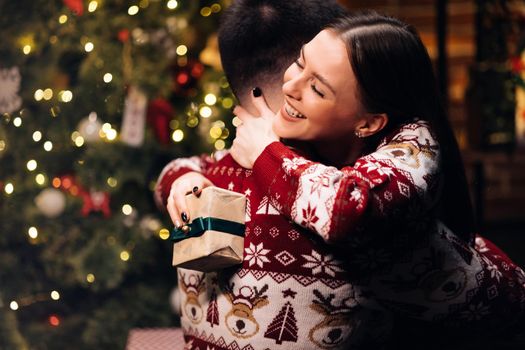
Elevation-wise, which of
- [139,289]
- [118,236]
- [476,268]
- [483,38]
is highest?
[476,268]

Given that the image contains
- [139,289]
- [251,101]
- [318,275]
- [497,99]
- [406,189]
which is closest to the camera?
[406,189]

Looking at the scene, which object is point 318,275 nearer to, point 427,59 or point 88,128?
point 427,59

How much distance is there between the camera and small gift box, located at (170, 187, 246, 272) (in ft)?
4.49

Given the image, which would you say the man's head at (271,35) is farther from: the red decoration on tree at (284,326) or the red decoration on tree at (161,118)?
the red decoration on tree at (161,118)

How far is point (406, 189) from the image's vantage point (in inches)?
49.4

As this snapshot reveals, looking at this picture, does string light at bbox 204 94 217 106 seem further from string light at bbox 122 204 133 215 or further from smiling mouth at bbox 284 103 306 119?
smiling mouth at bbox 284 103 306 119

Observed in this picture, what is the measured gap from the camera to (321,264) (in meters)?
1.36

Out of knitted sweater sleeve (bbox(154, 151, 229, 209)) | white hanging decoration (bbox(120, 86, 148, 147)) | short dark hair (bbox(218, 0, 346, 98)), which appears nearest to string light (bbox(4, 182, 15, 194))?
white hanging decoration (bbox(120, 86, 148, 147))

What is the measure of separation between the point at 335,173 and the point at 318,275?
211mm

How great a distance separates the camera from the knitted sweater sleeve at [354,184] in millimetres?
1218

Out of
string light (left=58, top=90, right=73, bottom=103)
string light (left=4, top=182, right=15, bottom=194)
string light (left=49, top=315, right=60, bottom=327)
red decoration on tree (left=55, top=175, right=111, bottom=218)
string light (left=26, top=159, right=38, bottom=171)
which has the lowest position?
string light (left=49, top=315, right=60, bottom=327)

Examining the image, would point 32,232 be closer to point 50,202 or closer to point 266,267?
point 50,202

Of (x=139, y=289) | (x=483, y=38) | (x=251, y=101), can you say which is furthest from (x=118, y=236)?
(x=483, y=38)

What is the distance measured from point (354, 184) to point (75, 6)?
1.96 m
